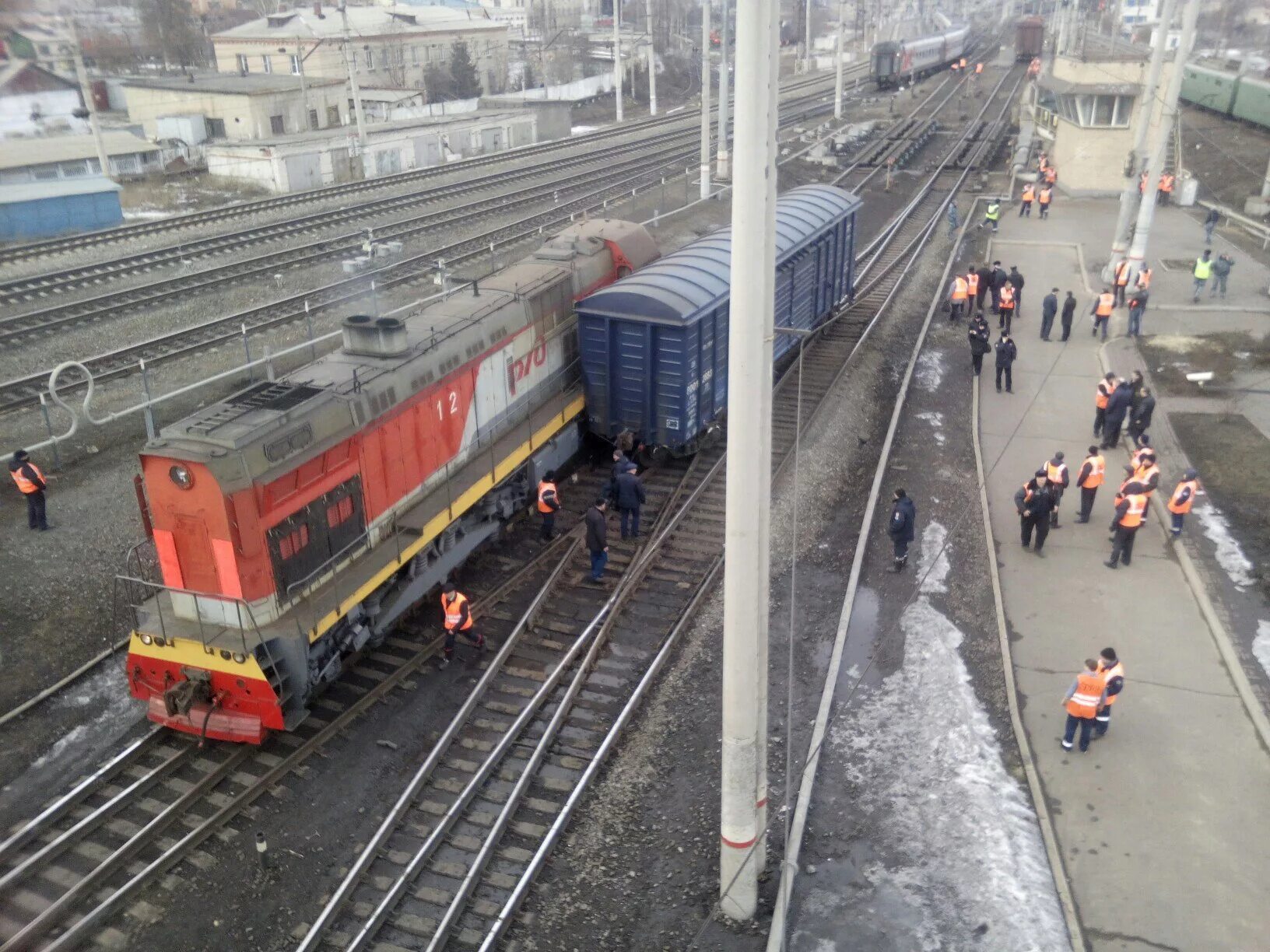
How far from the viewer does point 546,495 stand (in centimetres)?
1468

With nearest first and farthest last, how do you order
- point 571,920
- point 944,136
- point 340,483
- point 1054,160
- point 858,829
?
point 571,920, point 858,829, point 340,483, point 1054,160, point 944,136

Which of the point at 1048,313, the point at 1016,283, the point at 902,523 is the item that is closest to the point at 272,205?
the point at 1016,283

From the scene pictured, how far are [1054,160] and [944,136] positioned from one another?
1189 centimetres

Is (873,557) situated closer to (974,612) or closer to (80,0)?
(974,612)

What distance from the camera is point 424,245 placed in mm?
29797

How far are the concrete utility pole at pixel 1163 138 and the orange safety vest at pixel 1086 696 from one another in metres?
17.4

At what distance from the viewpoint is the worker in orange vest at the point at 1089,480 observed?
14922 millimetres

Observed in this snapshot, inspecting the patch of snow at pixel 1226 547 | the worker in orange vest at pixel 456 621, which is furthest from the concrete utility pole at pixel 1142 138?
the worker in orange vest at pixel 456 621

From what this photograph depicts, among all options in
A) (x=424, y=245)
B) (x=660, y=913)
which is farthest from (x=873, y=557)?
(x=424, y=245)

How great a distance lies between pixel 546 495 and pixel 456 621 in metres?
3.31

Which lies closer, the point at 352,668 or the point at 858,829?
the point at 858,829

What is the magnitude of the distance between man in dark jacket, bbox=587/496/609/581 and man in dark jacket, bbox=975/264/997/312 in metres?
15.7

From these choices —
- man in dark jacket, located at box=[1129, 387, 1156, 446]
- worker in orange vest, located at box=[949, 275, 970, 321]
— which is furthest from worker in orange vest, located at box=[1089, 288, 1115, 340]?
man in dark jacket, located at box=[1129, 387, 1156, 446]

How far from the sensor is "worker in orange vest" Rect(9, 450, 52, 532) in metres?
14.0
